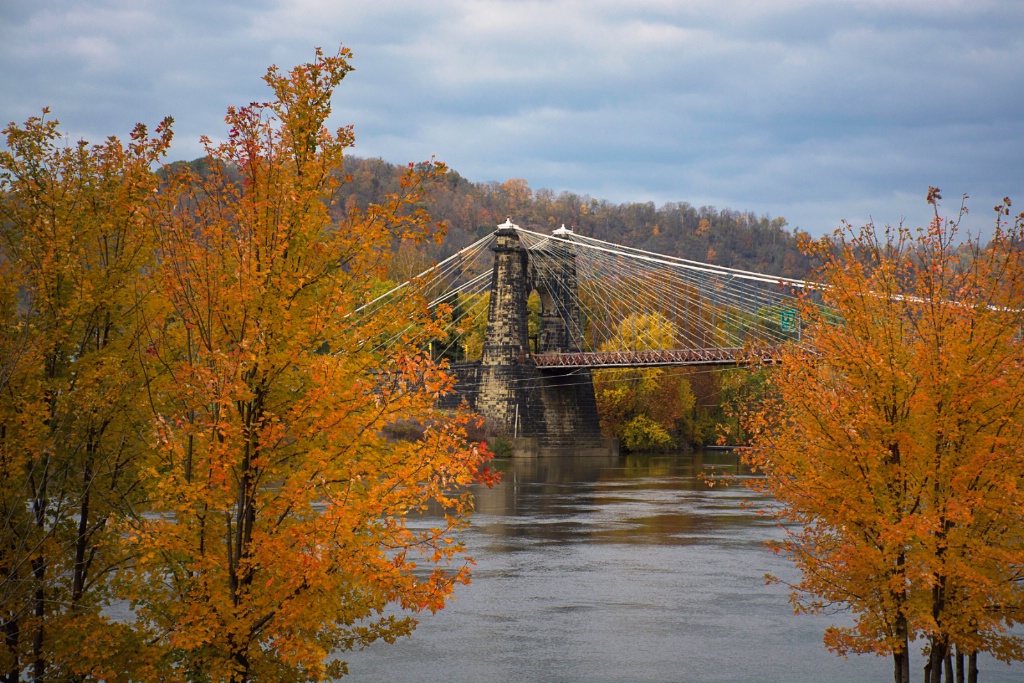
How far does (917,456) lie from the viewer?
10.9 metres

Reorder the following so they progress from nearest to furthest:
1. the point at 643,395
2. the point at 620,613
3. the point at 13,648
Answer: the point at 13,648, the point at 620,613, the point at 643,395

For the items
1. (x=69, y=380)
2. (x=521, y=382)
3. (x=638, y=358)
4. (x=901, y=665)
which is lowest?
(x=901, y=665)

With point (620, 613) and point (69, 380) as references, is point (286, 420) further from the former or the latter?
point (620, 613)

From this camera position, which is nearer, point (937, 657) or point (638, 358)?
point (937, 657)

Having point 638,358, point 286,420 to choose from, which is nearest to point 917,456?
point 286,420

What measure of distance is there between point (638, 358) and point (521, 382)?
6.93 metres

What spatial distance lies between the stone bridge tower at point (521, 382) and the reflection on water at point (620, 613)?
1094 inches

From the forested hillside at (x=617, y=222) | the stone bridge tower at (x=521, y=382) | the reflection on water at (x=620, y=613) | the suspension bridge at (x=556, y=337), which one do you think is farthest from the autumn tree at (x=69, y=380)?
the forested hillside at (x=617, y=222)

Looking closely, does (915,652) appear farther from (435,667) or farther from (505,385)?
(505,385)

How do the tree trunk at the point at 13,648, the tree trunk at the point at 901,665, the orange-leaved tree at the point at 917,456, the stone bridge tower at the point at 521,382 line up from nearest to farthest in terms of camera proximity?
the tree trunk at the point at 13,648 < the orange-leaved tree at the point at 917,456 < the tree trunk at the point at 901,665 < the stone bridge tower at the point at 521,382

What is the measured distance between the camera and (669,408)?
6938 cm

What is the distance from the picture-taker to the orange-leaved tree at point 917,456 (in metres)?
10.7

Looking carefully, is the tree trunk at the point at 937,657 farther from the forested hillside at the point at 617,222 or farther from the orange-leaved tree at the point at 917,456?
the forested hillside at the point at 617,222

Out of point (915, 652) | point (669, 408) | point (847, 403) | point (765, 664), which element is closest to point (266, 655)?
point (847, 403)
